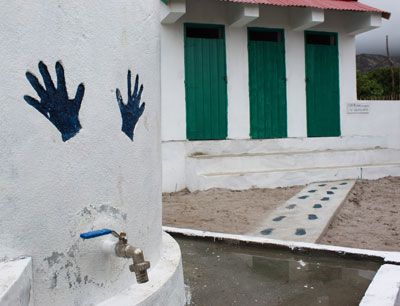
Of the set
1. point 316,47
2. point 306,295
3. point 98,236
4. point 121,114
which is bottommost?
point 306,295

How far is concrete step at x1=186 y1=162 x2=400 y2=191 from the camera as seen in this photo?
805 centimetres

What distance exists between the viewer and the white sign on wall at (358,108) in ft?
33.6

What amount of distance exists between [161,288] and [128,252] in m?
0.44

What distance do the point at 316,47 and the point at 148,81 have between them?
26.2 ft

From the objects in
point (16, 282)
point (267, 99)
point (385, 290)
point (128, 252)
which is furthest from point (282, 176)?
point (16, 282)

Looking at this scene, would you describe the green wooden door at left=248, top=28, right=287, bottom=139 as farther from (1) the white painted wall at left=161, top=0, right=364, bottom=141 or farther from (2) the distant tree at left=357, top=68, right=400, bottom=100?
(2) the distant tree at left=357, top=68, right=400, bottom=100

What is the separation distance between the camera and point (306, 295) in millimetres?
3354

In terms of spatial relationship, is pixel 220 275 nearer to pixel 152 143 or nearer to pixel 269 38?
pixel 152 143

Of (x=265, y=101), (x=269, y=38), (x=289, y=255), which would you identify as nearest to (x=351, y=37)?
(x=269, y=38)

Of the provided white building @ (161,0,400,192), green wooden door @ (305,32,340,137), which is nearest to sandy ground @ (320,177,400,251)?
white building @ (161,0,400,192)

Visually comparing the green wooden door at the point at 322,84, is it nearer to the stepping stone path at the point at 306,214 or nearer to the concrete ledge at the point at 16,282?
the stepping stone path at the point at 306,214

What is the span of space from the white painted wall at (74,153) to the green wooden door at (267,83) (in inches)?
269

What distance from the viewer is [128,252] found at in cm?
224

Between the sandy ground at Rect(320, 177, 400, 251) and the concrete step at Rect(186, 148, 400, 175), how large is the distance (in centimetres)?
94
